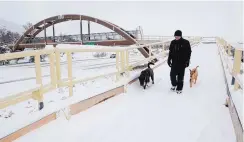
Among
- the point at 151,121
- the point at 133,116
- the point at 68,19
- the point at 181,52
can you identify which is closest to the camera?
the point at 151,121

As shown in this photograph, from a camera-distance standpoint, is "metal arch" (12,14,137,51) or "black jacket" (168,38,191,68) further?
"metal arch" (12,14,137,51)

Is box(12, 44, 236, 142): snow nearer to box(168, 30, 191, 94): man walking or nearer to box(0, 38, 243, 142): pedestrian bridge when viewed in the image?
box(0, 38, 243, 142): pedestrian bridge

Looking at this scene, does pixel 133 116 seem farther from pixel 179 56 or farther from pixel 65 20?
pixel 65 20

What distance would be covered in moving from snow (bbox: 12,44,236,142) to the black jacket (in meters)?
0.79

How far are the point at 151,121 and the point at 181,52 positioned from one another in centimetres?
247

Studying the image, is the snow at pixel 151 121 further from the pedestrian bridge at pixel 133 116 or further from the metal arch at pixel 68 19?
the metal arch at pixel 68 19

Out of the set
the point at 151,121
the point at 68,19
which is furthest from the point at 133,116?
the point at 68,19

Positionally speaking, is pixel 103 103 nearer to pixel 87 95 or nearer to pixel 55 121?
pixel 87 95

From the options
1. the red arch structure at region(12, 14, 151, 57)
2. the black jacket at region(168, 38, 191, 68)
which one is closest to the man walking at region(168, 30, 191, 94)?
the black jacket at region(168, 38, 191, 68)

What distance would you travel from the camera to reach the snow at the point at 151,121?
12.6 feet

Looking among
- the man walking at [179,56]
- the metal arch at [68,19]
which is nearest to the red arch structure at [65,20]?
the metal arch at [68,19]

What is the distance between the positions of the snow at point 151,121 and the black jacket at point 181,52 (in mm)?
786

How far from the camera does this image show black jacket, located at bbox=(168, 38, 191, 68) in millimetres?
6262

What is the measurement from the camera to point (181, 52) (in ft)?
20.7
